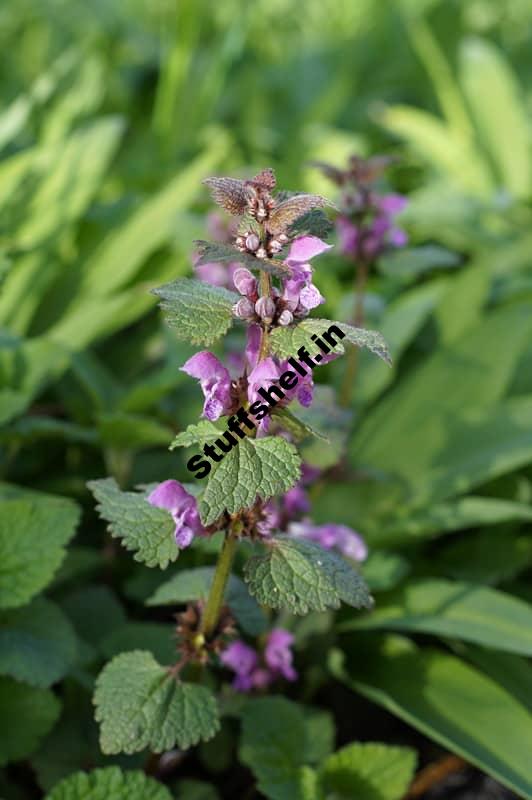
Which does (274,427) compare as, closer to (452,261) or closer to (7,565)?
(7,565)

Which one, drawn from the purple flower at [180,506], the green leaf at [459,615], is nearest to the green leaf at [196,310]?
the purple flower at [180,506]

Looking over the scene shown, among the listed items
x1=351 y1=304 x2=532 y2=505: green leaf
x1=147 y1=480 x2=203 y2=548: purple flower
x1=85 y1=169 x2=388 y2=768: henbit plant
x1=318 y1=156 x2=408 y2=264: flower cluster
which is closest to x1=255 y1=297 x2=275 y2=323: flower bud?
x1=85 y1=169 x2=388 y2=768: henbit plant

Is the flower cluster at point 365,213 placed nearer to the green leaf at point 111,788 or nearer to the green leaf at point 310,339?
the green leaf at point 310,339

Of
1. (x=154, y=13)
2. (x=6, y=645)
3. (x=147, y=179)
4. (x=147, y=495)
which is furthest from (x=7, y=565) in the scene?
(x=154, y=13)

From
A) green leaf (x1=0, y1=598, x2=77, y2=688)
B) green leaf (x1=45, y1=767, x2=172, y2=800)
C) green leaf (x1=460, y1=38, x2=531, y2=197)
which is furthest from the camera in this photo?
green leaf (x1=460, y1=38, x2=531, y2=197)

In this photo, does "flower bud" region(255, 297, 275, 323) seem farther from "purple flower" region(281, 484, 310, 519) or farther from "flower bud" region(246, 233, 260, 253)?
"purple flower" region(281, 484, 310, 519)

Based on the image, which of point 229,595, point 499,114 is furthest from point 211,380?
point 499,114

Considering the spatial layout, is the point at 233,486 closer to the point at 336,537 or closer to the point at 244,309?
the point at 244,309
